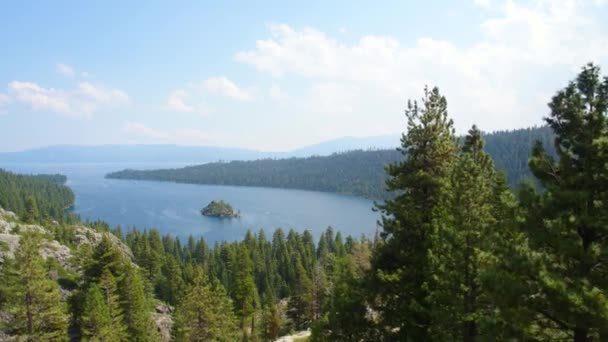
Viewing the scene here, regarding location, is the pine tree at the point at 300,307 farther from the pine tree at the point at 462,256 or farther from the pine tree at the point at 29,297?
the pine tree at the point at 462,256

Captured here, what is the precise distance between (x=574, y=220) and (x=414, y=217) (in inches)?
279

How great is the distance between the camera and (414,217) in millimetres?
15164

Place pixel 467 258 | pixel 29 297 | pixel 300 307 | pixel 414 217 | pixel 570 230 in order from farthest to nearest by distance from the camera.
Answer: pixel 300 307 → pixel 29 297 → pixel 414 217 → pixel 467 258 → pixel 570 230

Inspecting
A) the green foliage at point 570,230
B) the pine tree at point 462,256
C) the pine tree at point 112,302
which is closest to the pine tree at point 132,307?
the pine tree at point 112,302

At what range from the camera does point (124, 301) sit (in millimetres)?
34688

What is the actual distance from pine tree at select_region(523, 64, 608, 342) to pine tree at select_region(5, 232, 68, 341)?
90.7 feet

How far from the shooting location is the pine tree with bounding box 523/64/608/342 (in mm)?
8109

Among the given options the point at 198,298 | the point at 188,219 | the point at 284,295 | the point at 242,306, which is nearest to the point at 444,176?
the point at 198,298

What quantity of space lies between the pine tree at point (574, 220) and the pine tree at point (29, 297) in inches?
1088

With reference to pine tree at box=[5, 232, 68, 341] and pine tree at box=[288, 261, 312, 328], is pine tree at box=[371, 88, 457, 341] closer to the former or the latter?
pine tree at box=[5, 232, 68, 341]

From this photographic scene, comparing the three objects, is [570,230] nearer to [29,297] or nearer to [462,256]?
[462,256]

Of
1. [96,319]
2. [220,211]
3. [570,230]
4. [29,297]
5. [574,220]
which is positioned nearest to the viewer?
[574,220]

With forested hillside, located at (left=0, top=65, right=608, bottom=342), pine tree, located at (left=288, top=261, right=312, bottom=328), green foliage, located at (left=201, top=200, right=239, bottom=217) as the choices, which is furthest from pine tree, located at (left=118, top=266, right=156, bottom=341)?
green foliage, located at (left=201, top=200, right=239, bottom=217)

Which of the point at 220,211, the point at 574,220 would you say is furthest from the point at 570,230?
the point at 220,211
